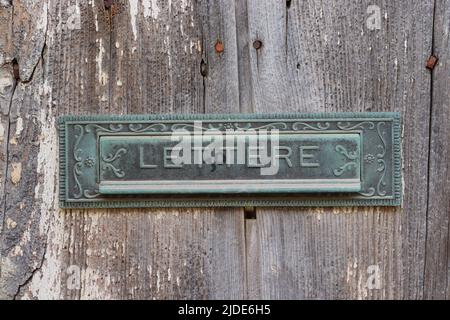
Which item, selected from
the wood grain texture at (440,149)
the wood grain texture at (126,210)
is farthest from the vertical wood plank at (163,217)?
the wood grain texture at (440,149)

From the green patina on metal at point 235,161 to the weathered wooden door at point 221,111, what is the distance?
2cm

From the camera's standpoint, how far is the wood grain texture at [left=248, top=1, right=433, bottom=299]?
92cm

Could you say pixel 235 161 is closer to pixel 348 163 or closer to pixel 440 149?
pixel 348 163

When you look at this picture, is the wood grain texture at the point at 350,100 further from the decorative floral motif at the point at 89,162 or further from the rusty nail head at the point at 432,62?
the decorative floral motif at the point at 89,162

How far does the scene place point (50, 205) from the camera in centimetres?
94

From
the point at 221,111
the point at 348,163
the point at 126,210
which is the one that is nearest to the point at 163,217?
the point at 126,210

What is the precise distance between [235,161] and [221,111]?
0.28 ft

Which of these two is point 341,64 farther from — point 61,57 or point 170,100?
point 61,57

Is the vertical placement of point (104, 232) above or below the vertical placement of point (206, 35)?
below

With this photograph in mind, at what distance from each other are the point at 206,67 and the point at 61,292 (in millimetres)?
425

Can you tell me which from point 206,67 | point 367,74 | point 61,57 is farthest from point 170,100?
point 367,74

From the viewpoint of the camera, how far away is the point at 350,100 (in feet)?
3.02

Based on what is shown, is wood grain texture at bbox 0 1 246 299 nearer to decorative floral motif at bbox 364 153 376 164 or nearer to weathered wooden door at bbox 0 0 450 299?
weathered wooden door at bbox 0 0 450 299

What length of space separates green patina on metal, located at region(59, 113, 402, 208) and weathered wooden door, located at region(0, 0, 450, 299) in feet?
0.07
